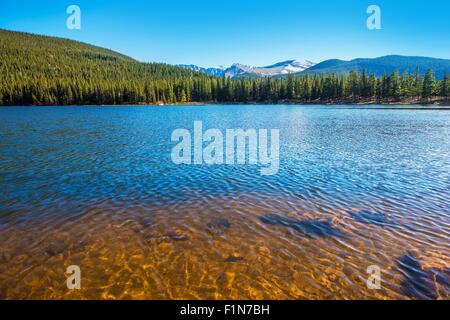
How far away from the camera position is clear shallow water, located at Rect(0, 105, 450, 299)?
28.2ft

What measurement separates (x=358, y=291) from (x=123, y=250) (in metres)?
8.91

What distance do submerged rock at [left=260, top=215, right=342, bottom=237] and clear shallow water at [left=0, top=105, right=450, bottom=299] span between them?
0.17 ft

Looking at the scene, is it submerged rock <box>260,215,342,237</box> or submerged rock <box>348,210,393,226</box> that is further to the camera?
submerged rock <box>348,210,393,226</box>

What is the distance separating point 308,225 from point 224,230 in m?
4.18

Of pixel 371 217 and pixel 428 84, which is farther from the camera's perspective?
pixel 428 84

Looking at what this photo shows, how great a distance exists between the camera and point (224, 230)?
12.2 m

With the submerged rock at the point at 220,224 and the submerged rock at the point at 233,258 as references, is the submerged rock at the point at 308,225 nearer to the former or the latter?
the submerged rock at the point at 220,224

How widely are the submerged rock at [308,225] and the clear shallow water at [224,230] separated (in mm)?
53

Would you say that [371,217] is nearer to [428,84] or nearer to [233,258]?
[233,258]

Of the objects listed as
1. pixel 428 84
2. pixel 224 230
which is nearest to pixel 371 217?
pixel 224 230

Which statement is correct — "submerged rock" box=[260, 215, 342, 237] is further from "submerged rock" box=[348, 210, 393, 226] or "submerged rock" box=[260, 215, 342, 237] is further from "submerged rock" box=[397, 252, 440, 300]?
"submerged rock" box=[397, 252, 440, 300]

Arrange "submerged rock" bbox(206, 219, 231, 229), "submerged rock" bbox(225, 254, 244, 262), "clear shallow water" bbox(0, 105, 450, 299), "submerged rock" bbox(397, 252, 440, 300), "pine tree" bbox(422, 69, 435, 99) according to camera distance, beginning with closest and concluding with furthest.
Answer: "submerged rock" bbox(397, 252, 440, 300), "clear shallow water" bbox(0, 105, 450, 299), "submerged rock" bbox(225, 254, 244, 262), "submerged rock" bbox(206, 219, 231, 229), "pine tree" bbox(422, 69, 435, 99)

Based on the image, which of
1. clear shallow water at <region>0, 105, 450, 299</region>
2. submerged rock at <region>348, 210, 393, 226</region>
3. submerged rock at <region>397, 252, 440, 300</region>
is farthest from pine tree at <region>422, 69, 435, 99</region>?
submerged rock at <region>397, 252, 440, 300</region>
